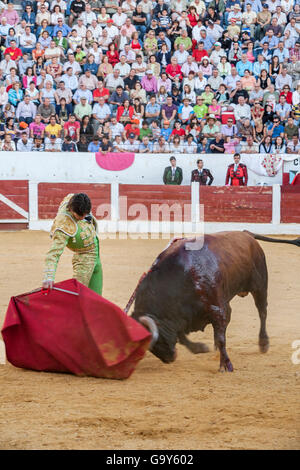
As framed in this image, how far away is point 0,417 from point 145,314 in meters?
1.21

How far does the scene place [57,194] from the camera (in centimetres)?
1184

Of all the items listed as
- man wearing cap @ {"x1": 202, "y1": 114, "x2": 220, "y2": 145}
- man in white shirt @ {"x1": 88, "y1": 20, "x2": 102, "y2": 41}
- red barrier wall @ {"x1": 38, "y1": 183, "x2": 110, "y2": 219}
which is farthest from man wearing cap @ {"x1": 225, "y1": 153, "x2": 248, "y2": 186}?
man in white shirt @ {"x1": 88, "y1": 20, "x2": 102, "y2": 41}

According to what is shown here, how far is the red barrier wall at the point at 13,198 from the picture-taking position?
1182 centimetres

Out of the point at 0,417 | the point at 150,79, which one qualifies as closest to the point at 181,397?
the point at 0,417

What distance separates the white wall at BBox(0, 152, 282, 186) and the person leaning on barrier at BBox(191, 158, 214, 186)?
0.81 feet

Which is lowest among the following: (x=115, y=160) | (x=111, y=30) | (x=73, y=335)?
(x=73, y=335)

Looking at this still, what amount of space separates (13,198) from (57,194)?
0.73 m

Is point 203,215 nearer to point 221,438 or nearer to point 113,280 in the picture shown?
point 113,280

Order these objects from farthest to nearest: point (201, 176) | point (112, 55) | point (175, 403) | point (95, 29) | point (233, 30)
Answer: point (233, 30), point (95, 29), point (112, 55), point (201, 176), point (175, 403)

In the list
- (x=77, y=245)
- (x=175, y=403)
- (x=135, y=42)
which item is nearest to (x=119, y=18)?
(x=135, y=42)

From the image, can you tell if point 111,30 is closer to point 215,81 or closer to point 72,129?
point 215,81

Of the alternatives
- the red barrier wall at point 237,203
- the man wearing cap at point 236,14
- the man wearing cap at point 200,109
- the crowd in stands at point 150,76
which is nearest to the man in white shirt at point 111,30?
the crowd in stands at point 150,76

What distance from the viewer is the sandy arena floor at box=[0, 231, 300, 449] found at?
3.00 meters

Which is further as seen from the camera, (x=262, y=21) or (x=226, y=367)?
(x=262, y=21)
